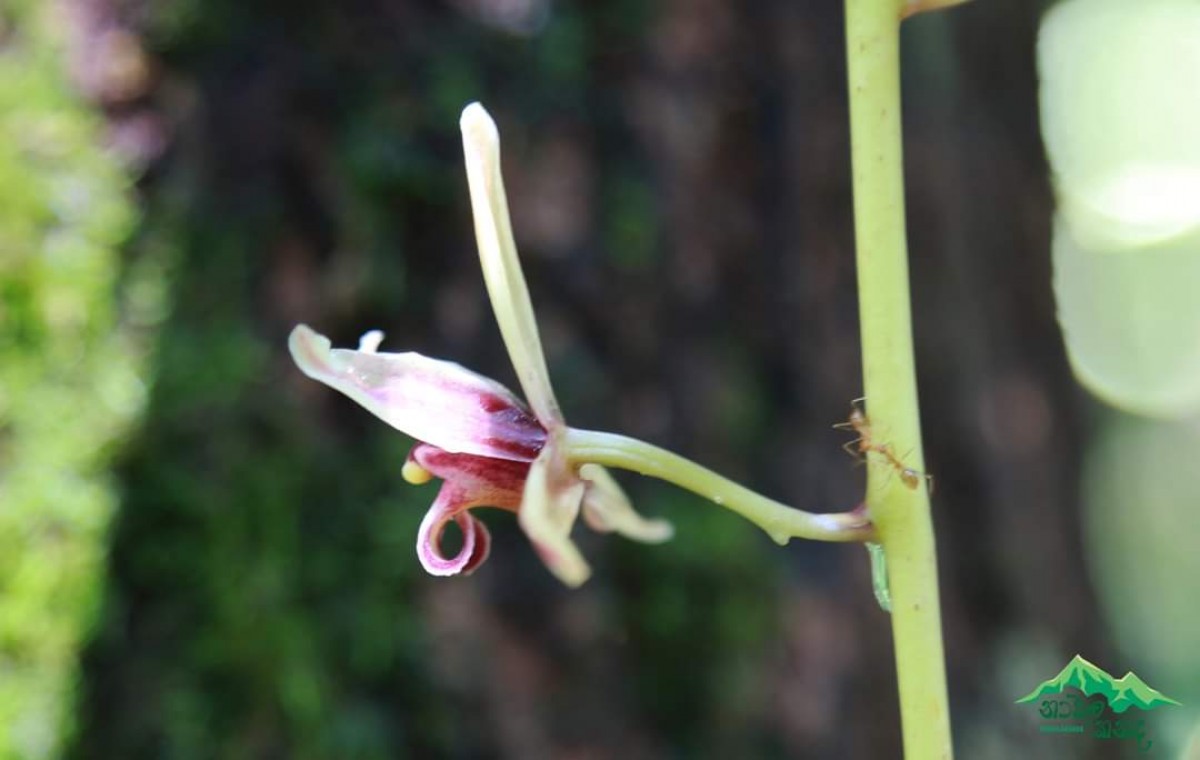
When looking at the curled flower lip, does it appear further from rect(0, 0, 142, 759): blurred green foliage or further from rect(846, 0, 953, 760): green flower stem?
rect(0, 0, 142, 759): blurred green foliage

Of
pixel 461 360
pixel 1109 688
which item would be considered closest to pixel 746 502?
pixel 1109 688

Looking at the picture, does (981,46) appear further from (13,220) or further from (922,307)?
(13,220)

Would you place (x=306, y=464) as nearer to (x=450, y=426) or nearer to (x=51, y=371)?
(x=51, y=371)

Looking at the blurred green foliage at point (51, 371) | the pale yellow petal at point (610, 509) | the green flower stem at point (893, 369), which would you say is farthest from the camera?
the blurred green foliage at point (51, 371)

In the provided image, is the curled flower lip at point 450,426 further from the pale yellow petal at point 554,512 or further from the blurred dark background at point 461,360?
the blurred dark background at point 461,360

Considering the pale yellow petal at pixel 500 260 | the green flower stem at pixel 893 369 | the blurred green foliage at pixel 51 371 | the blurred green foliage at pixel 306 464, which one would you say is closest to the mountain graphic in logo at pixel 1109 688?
the green flower stem at pixel 893 369

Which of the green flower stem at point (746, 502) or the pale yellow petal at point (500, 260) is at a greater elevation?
the pale yellow petal at point (500, 260)

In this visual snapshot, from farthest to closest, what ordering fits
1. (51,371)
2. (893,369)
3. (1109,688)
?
(51,371)
(1109,688)
(893,369)
